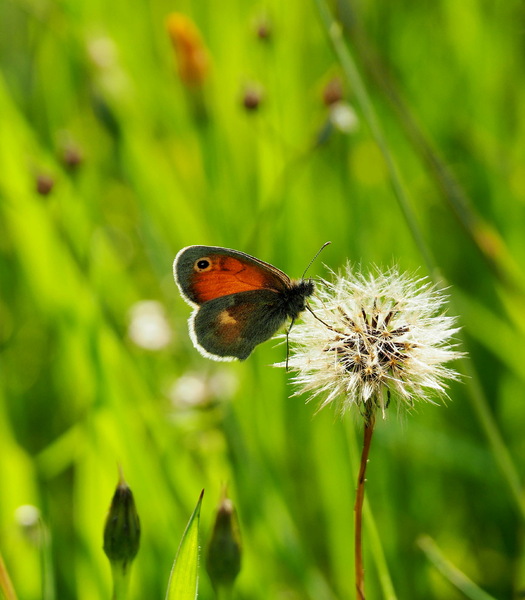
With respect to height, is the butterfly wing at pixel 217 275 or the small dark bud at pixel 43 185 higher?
the small dark bud at pixel 43 185

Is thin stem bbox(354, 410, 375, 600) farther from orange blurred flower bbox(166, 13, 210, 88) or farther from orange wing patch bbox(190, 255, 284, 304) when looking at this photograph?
orange blurred flower bbox(166, 13, 210, 88)

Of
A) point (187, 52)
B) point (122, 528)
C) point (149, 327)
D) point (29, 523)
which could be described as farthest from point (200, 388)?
point (122, 528)

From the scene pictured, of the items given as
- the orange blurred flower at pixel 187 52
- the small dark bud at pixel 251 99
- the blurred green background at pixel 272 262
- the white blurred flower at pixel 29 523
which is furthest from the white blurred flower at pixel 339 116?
the white blurred flower at pixel 29 523

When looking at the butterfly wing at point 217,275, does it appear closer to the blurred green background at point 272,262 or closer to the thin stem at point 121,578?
the blurred green background at point 272,262

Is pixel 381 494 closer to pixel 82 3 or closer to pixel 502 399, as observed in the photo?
pixel 502 399

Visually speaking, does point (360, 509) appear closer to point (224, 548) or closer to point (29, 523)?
point (224, 548)

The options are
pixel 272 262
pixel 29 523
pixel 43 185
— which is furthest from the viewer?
pixel 272 262
